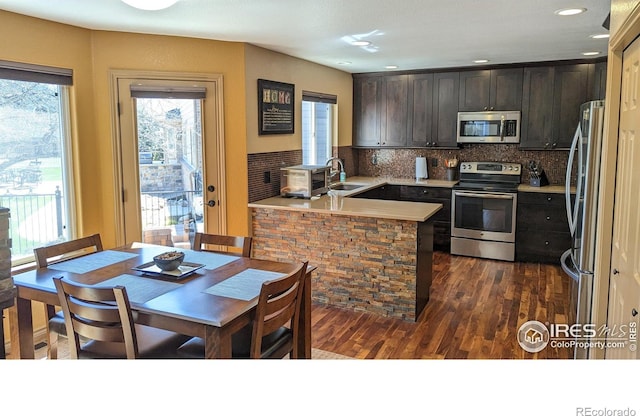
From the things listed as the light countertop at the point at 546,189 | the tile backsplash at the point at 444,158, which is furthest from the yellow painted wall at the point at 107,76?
the light countertop at the point at 546,189

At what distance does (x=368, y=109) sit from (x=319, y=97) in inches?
44.4

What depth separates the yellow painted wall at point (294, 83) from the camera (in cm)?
429

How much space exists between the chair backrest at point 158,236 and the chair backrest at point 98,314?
2003 millimetres

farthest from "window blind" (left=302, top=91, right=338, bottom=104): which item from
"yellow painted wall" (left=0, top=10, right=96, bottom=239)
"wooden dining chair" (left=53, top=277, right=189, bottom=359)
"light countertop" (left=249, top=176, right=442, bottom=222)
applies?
"wooden dining chair" (left=53, top=277, right=189, bottom=359)

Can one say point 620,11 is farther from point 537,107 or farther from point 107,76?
point 537,107

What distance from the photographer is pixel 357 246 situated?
13.3 ft

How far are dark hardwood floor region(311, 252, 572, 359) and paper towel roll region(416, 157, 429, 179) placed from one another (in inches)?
63.4

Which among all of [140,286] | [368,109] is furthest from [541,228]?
[140,286]

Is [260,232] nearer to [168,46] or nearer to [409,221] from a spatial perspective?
[409,221]

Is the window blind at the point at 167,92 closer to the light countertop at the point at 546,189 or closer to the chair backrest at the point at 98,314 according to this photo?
the chair backrest at the point at 98,314

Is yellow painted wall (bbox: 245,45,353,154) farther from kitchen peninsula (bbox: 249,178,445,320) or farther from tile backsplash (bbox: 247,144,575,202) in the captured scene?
kitchen peninsula (bbox: 249,178,445,320)
